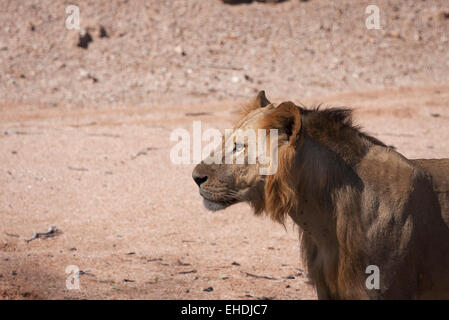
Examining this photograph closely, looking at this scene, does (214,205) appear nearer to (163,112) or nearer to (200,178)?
(200,178)

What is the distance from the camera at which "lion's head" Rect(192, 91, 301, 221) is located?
12.6 ft

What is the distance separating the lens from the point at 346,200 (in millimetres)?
3881

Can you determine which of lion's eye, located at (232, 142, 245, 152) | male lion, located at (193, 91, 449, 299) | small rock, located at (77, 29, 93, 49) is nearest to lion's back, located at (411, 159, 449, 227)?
male lion, located at (193, 91, 449, 299)

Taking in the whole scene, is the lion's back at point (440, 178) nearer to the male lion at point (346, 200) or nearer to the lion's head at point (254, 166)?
the male lion at point (346, 200)

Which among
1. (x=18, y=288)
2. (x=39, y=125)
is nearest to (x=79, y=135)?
(x=39, y=125)

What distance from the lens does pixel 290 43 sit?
1678 cm

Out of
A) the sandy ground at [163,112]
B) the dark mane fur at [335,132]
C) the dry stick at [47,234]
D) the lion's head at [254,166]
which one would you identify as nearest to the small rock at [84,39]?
the sandy ground at [163,112]

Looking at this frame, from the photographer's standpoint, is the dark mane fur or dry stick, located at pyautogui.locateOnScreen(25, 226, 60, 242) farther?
dry stick, located at pyautogui.locateOnScreen(25, 226, 60, 242)

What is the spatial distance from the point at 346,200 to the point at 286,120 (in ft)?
1.93

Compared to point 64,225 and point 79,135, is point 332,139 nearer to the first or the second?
point 64,225

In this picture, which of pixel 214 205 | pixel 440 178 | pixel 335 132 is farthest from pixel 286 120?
pixel 440 178

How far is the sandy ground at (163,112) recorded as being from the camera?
6487mm

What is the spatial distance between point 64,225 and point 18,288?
201 centimetres

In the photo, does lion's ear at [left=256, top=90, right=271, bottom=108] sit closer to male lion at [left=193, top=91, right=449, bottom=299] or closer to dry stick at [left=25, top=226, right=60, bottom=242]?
male lion at [left=193, top=91, right=449, bottom=299]
